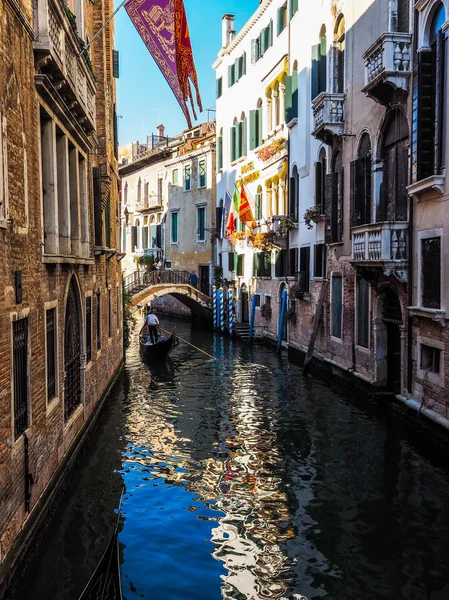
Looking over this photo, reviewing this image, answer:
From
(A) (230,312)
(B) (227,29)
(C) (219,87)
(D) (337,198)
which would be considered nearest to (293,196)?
(D) (337,198)

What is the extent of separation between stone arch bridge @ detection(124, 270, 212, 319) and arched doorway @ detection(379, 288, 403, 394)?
51.5 ft

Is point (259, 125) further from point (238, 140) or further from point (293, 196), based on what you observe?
point (293, 196)

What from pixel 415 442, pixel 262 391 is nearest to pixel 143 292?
pixel 262 391

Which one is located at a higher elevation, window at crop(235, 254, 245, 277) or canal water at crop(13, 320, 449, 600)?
window at crop(235, 254, 245, 277)

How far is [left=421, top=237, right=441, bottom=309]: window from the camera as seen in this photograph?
32.8 ft

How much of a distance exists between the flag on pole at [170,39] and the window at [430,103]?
143 inches

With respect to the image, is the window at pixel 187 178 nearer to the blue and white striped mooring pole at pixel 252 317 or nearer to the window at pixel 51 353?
the blue and white striped mooring pole at pixel 252 317

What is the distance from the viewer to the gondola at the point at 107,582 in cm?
446

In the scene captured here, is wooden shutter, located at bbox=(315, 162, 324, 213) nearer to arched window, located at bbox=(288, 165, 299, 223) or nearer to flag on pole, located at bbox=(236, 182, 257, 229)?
arched window, located at bbox=(288, 165, 299, 223)

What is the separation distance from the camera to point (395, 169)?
12.2 meters

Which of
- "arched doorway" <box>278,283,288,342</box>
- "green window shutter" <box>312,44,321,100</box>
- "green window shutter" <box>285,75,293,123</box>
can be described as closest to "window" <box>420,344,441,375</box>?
"green window shutter" <box>312,44,321,100</box>

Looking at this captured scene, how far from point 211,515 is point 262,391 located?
25.6 feet

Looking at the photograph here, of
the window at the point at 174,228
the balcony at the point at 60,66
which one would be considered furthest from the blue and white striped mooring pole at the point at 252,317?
the balcony at the point at 60,66

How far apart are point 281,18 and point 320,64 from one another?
225 inches
